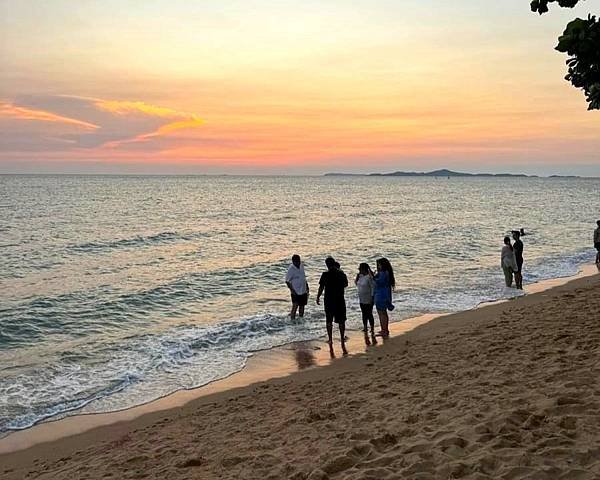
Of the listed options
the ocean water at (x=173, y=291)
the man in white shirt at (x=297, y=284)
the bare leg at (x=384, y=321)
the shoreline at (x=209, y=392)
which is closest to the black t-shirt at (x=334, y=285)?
the shoreline at (x=209, y=392)

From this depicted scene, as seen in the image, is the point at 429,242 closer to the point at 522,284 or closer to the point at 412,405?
the point at 522,284

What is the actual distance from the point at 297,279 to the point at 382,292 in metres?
2.72

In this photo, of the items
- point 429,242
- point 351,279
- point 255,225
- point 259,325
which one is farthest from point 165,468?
point 255,225

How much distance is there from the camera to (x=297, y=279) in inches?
540

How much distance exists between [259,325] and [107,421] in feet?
18.5

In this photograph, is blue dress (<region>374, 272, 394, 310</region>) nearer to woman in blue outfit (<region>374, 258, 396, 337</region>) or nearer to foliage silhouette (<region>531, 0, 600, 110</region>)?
woman in blue outfit (<region>374, 258, 396, 337</region>)

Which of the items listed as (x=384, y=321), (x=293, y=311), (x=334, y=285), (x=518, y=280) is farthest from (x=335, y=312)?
Result: (x=518, y=280)

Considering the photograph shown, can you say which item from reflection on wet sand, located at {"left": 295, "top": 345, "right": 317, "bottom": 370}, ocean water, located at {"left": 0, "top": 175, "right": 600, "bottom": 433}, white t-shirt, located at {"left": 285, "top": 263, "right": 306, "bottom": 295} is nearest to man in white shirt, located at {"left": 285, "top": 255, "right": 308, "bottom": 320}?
white t-shirt, located at {"left": 285, "top": 263, "right": 306, "bottom": 295}

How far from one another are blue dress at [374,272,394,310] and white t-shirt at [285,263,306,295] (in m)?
2.49

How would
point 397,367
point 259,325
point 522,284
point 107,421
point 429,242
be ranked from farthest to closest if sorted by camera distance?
point 429,242 < point 522,284 < point 259,325 < point 397,367 < point 107,421

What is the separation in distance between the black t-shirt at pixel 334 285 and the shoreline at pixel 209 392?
1.06 metres

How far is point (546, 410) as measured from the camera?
5422 mm

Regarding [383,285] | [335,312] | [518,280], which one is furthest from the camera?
[518,280]

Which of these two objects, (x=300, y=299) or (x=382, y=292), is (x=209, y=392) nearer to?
(x=382, y=292)
